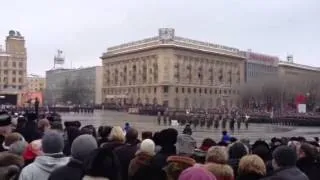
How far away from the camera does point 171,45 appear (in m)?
101

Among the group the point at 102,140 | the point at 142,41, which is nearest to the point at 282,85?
the point at 142,41

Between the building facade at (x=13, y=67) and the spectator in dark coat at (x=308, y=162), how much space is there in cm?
12031

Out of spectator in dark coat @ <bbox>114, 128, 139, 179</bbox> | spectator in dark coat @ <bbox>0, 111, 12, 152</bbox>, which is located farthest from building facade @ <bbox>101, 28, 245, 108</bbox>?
spectator in dark coat @ <bbox>114, 128, 139, 179</bbox>

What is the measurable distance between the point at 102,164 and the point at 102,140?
3737mm

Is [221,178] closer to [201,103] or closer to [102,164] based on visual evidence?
[102,164]

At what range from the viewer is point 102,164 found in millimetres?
4840

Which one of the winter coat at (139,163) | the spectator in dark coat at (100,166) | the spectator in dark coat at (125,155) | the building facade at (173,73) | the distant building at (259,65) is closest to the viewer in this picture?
the spectator in dark coat at (100,166)

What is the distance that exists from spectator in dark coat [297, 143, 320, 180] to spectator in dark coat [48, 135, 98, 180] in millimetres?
3129

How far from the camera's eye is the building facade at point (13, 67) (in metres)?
124

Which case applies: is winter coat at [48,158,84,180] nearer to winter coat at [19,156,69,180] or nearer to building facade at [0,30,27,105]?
winter coat at [19,156,69,180]

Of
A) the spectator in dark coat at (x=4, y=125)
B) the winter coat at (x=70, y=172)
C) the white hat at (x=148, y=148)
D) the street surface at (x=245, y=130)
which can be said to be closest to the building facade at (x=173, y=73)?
the street surface at (x=245, y=130)

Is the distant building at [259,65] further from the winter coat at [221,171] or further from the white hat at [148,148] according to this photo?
the winter coat at [221,171]

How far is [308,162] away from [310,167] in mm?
79

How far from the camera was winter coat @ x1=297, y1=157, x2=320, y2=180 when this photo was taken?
21.5ft
